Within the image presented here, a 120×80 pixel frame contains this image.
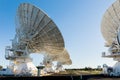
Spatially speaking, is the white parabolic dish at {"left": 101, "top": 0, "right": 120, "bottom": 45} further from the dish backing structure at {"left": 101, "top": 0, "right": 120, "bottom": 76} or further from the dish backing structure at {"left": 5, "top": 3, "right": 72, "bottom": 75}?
the dish backing structure at {"left": 5, "top": 3, "right": 72, "bottom": 75}

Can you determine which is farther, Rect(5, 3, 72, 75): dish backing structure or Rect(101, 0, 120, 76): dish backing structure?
Rect(101, 0, 120, 76): dish backing structure

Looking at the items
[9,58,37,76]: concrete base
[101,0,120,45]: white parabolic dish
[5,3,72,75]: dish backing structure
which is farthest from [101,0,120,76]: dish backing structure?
[9,58,37,76]: concrete base

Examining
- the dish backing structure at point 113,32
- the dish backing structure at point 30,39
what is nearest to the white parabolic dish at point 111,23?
the dish backing structure at point 113,32

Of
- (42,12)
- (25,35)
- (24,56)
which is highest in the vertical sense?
(42,12)

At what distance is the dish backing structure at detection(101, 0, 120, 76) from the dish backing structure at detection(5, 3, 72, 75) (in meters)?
13.9

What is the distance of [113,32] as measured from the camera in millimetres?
72688

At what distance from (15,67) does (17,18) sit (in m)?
15.9

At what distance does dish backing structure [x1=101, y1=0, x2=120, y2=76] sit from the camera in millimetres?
68106

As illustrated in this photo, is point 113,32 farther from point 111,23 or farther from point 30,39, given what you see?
point 30,39

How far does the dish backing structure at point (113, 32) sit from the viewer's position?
6811 cm

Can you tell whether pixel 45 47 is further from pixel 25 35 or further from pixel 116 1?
pixel 116 1

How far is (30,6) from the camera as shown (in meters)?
65.8

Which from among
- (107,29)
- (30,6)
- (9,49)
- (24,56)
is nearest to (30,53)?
(24,56)

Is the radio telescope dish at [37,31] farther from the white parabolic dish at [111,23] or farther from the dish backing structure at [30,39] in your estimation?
the white parabolic dish at [111,23]
